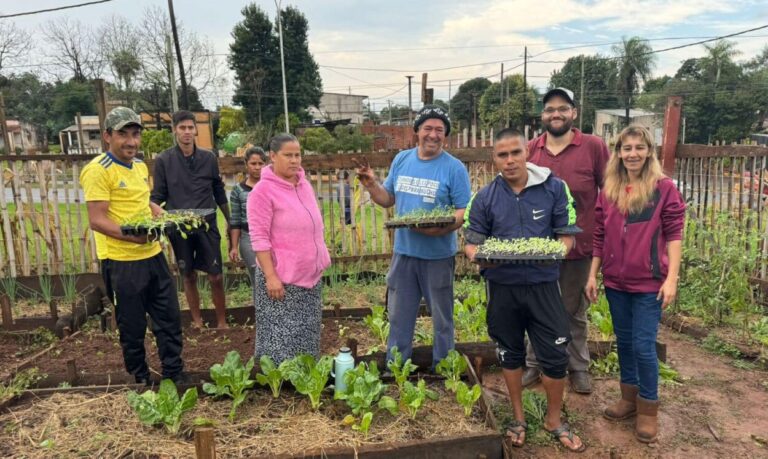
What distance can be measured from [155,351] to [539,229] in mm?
3695

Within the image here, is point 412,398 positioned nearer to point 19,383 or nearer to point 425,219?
point 425,219

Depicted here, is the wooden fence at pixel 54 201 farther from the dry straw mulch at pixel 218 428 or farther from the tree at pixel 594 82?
the tree at pixel 594 82

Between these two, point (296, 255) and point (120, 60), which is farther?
point (120, 60)

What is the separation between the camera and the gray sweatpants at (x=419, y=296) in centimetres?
328

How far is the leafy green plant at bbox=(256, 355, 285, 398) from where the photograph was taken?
9.93ft

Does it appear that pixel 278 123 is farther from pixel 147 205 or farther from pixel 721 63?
pixel 721 63

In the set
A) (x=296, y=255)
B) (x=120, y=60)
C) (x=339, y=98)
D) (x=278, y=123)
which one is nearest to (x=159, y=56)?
(x=120, y=60)

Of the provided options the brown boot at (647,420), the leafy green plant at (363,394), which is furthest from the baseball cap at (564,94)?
the leafy green plant at (363,394)

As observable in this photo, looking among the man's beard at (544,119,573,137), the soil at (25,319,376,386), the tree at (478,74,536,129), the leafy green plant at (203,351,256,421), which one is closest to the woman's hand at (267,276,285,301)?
the leafy green plant at (203,351,256,421)

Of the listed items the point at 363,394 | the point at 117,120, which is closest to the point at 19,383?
the point at 117,120

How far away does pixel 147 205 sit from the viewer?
11.1ft

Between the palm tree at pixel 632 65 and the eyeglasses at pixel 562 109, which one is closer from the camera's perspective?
the eyeglasses at pixel 562 109

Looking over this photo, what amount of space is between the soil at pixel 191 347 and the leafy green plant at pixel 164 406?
1.18 m

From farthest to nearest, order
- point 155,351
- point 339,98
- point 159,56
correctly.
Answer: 1. point 339,98
2. point 159,56
3. point 155,351
